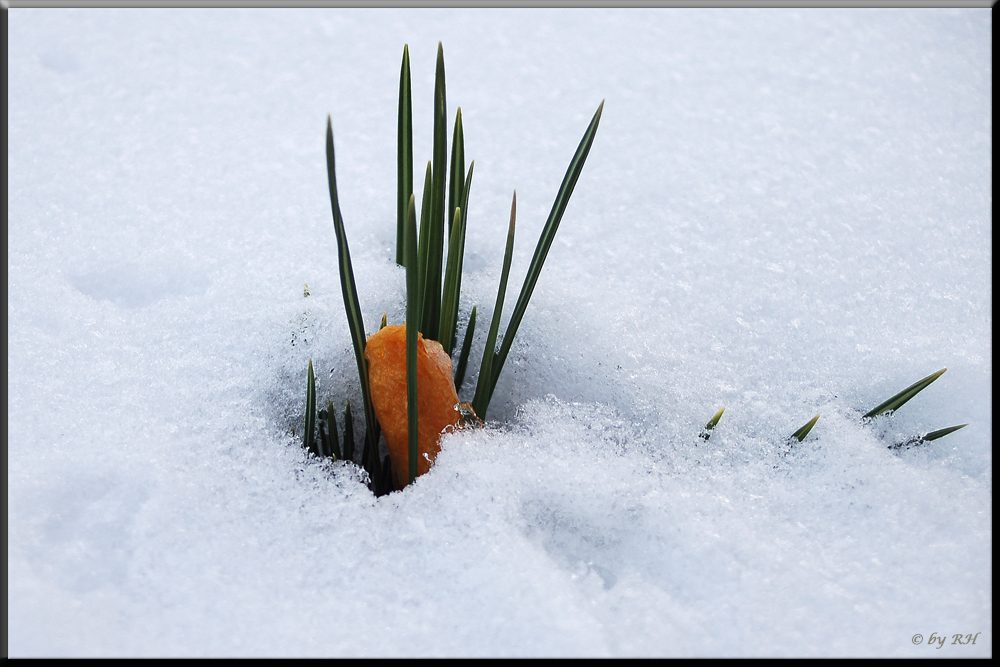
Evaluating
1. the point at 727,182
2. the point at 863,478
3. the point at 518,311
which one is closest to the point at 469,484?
the point at 518,311

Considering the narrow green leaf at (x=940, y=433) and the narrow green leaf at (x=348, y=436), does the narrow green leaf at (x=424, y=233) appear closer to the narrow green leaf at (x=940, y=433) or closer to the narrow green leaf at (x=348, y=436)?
the narrow green leaf at (x=348, y=436)

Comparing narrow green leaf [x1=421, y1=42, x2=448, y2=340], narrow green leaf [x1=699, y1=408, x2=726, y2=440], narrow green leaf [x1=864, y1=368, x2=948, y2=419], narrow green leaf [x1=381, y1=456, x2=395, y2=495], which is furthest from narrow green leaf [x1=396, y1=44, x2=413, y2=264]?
narrow green leaf [x1=864, y1=368, x2=948, y2=419]

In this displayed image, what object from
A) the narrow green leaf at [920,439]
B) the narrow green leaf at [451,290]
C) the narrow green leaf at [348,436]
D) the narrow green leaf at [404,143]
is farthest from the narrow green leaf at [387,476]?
the narrow green leaf at [920,439]

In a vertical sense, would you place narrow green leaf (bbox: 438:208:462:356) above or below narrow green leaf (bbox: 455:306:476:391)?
above

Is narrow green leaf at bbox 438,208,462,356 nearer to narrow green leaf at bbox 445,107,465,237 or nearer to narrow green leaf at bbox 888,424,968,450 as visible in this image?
narrow green leaf at bbox 445,107,465,237

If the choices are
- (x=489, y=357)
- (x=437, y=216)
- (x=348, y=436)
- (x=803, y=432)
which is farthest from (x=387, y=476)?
(x=803, y=432)
